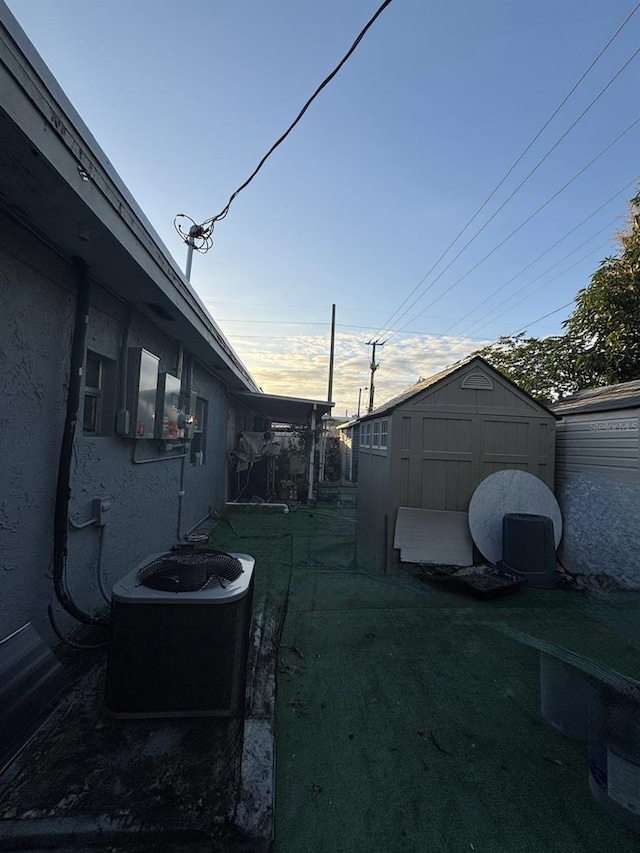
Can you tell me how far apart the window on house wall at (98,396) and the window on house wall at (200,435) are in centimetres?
300

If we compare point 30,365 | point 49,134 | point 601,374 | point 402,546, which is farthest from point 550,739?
point 601,374

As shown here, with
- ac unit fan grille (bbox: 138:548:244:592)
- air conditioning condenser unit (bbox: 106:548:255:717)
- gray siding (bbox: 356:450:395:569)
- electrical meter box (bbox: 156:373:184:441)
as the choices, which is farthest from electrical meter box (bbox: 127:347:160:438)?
gray siding (bbox: 356:450:395:569)

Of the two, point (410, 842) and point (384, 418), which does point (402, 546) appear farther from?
point (410, 842)

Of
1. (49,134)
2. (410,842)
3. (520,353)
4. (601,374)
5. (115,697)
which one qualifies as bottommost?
(410,842)

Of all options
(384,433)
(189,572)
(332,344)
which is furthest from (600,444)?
(332,344)

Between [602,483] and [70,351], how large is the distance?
555 cm

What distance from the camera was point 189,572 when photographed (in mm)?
2199

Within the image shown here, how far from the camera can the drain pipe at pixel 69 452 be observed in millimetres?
2594

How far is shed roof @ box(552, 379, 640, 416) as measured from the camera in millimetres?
4602

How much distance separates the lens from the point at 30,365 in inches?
92.5

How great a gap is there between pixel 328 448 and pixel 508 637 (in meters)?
13.4

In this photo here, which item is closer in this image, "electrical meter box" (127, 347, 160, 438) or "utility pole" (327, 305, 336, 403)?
"electrical meter box" (127, 347, 160, 438)

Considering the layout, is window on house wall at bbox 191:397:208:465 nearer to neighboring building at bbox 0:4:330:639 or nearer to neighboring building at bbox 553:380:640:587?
neighboring building at bbox 0:4:330:639

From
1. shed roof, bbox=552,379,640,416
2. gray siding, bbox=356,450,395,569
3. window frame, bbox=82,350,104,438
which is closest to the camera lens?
window frame, bbox=82,350,104,438
